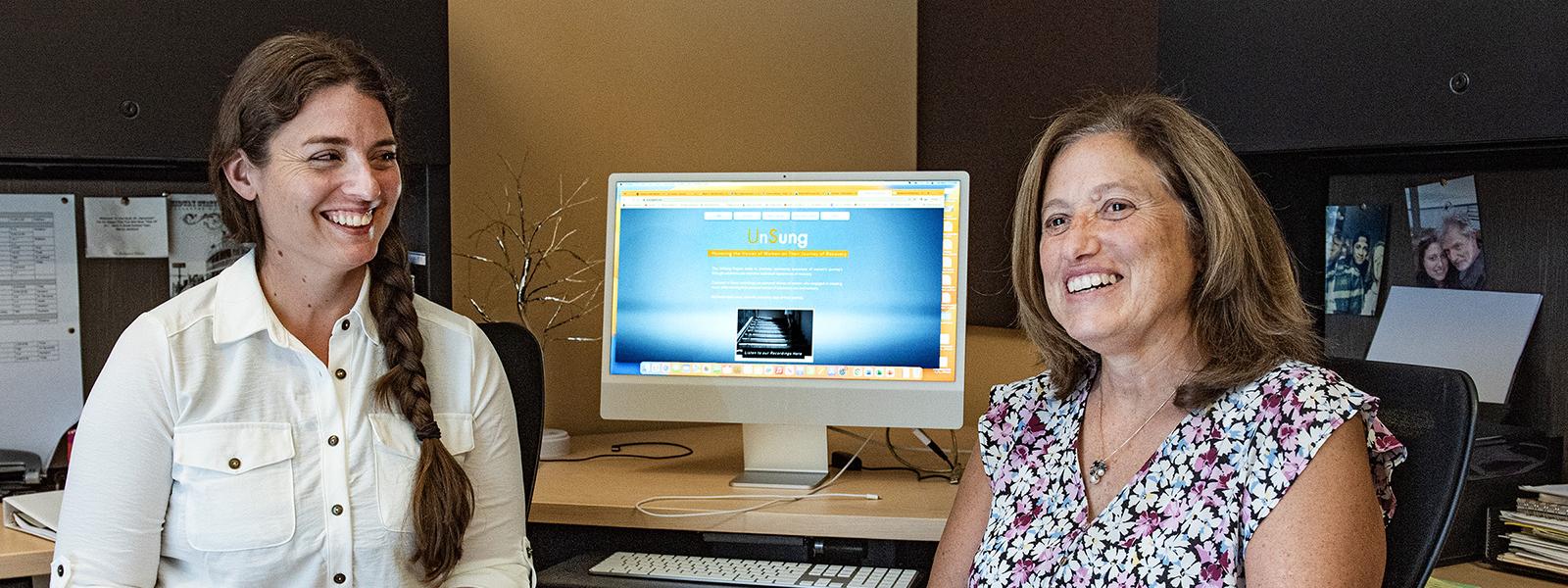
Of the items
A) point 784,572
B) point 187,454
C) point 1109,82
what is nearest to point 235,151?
point 187,454

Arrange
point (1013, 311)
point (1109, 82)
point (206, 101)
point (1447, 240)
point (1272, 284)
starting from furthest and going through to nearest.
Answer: point (1013, 311)
point (1109, 82)
point (1447, 240)
point (206, 101)
point (1272, 284)

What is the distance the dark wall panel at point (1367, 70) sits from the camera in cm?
189

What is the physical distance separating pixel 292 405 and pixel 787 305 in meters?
0.91

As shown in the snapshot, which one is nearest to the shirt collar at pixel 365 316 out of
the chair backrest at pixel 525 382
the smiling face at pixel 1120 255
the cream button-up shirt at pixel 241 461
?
the cream button-up shirt at pixel 241 461

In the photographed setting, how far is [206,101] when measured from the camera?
218 centimetres

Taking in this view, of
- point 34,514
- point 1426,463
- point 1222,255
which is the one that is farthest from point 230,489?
point 1426,463

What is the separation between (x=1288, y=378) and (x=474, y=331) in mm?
1074

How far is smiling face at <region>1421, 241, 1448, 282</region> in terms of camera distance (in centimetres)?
234

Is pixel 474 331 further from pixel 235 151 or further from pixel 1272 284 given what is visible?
pixel 1272 284

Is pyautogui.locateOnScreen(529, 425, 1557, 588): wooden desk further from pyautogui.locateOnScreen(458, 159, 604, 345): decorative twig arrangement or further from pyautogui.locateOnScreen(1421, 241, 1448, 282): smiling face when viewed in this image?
pyautogui.locateOnScreen(1421, 241, 1448, 282): smiling face

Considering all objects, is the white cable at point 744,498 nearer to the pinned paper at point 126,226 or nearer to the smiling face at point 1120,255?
the smiling face at point 1120,255

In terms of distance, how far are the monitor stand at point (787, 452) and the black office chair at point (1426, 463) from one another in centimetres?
104

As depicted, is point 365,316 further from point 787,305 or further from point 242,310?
point 787,305

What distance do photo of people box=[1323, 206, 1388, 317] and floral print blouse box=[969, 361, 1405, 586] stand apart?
3.07 ft
